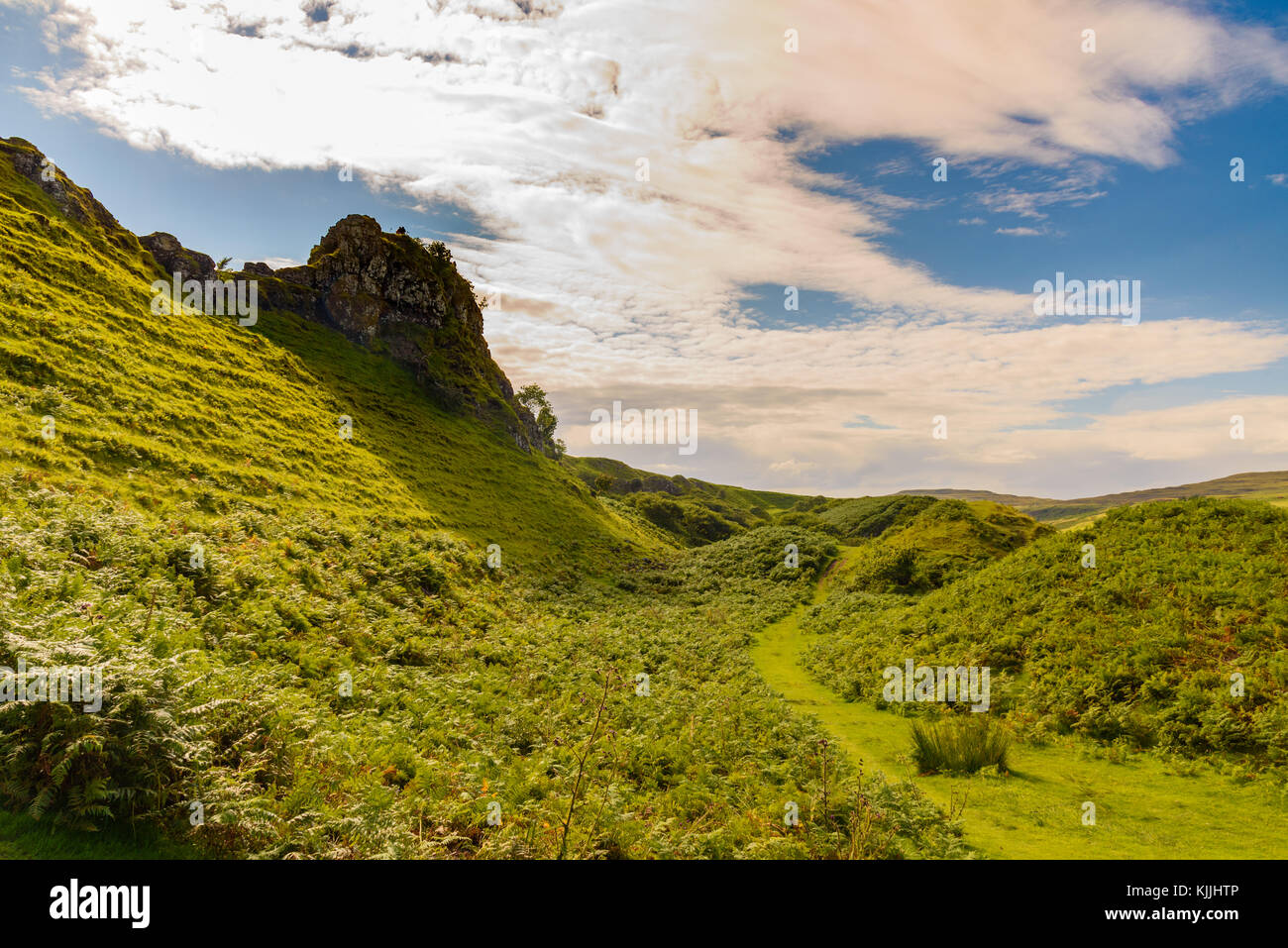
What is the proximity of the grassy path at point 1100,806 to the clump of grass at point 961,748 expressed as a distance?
44 cm

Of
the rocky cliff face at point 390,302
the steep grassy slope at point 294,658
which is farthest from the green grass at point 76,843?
the rocky cliff face at point 390,302

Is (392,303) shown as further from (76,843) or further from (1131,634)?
(1131,634)

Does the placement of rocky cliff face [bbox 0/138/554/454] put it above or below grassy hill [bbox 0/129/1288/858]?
above

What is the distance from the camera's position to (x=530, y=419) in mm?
100250

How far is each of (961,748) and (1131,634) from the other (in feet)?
29.9

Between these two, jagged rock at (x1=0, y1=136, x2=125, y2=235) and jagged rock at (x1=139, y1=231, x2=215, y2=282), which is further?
jagged rock at (x1=139, y1=231, x2=215, y2=282)

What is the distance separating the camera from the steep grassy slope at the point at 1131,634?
583 inches

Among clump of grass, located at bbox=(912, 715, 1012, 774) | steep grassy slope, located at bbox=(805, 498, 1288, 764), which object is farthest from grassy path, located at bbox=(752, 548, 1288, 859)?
steep grassy slope, located at bbox=(805, 498, 1288, 764)

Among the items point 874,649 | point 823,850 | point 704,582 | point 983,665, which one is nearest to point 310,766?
point 823,850

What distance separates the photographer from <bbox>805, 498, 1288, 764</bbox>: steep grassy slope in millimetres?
14820

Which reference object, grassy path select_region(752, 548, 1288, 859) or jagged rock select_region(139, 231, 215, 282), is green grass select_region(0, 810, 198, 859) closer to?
grassy path select_region(752, 548, 1288, 859)

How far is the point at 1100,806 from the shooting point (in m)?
11.8

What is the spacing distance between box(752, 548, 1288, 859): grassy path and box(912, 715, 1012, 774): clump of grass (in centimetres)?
44

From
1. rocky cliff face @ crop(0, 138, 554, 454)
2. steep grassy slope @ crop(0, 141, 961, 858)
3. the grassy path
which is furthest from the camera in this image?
rocky cliff face @ crop(0, 138, 554, 454)
